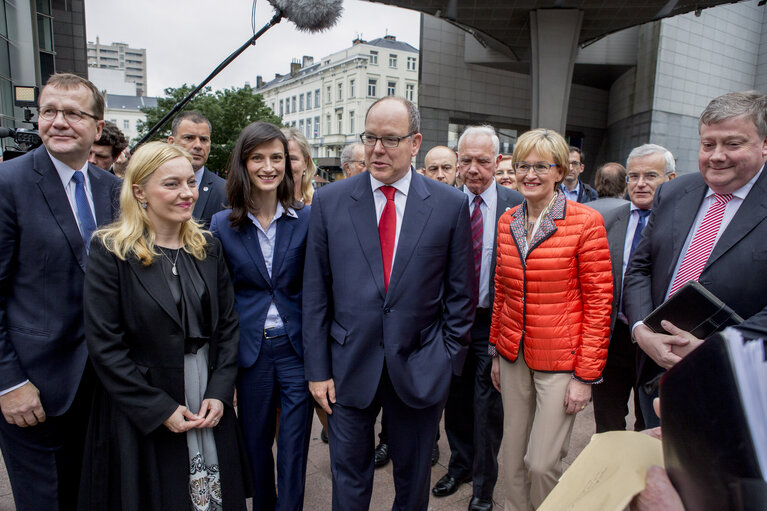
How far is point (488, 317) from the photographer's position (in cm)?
320

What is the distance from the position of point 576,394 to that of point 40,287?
2.75m

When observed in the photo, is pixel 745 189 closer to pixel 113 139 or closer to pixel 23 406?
pixel 23 406

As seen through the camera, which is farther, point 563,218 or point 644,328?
point 563,218

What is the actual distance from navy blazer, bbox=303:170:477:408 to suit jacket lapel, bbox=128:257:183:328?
64 cm

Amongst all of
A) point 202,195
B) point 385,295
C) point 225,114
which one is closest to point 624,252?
point 385,295

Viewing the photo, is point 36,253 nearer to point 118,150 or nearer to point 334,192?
point 334,192

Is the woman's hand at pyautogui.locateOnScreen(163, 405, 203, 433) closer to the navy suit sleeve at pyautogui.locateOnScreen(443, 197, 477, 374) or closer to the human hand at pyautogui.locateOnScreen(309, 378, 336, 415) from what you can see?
the human hand at pyautogui.locateOnScreen(309, 378, 336, 415)

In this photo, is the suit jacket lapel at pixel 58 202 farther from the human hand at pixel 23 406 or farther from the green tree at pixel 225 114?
the green tree at pixel 225 114

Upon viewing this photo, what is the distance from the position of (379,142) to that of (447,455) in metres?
2.67

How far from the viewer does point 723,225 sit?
7.16ft

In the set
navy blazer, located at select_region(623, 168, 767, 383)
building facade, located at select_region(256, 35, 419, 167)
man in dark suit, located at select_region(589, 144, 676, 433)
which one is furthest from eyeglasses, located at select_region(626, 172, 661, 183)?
building facade, located at select_region(256, 35, 419, 167)

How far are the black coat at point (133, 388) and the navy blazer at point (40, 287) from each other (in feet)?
0.87

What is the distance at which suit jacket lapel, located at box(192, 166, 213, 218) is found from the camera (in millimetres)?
3666

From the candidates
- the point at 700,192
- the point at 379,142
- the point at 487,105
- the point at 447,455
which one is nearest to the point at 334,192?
the point at 379,142
